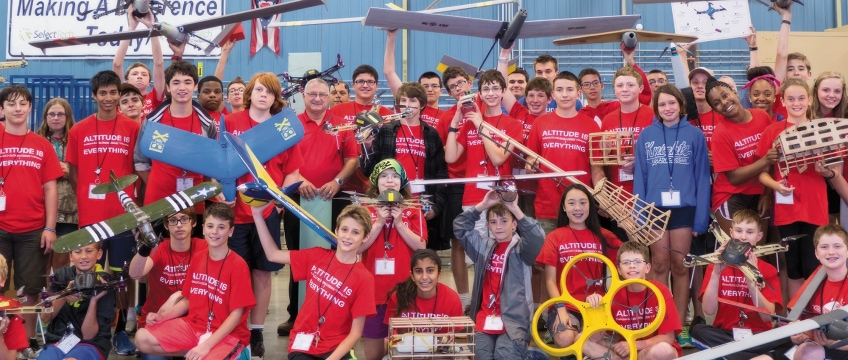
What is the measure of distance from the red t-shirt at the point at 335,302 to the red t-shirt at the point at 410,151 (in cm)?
120

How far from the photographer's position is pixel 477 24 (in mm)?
7246

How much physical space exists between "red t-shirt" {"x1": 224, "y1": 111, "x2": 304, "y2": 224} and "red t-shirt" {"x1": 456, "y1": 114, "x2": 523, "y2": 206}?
1183 millimetres

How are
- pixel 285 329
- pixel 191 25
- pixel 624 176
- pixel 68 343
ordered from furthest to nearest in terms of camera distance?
pixel 191 25, pixel 285 329, pixel 624 176, pixel 68 343

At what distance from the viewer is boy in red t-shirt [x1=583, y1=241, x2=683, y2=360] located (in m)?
4.86

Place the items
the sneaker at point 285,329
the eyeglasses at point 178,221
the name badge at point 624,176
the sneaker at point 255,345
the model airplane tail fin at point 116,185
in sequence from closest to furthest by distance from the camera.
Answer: the model airplane tail fin at point 116,185
the eyeglasses at point 178,221
the sneaker at point 255,345
the name badge at point 624,176
the sneaker at point 285,329

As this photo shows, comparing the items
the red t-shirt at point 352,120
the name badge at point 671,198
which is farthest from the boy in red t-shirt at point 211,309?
the name badge at point 671,198

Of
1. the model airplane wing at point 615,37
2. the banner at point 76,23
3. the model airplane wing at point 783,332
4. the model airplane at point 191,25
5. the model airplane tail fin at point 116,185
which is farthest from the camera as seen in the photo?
the banner at point 76,23

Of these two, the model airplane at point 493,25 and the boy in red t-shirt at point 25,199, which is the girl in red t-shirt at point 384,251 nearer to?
the model airplane at point 493,25

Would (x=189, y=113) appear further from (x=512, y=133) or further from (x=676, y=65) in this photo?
(x=676, y=65)

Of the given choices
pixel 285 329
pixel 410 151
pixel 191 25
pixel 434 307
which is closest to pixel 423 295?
pixel 434 307

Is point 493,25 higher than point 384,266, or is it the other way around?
point 493,25

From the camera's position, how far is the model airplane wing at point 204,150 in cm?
528

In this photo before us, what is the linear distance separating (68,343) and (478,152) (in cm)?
290

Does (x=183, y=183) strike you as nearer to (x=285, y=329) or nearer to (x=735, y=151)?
(x=285, y=329)
